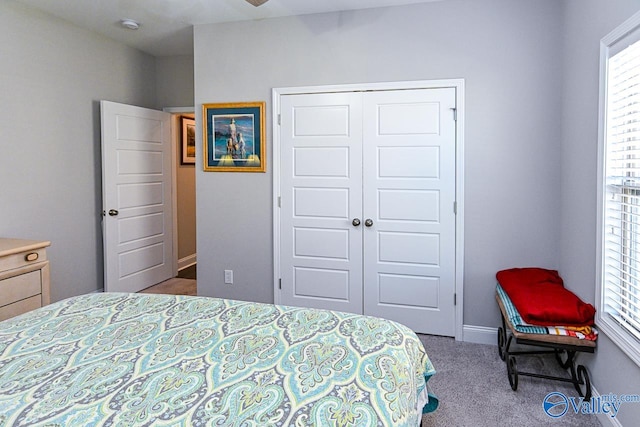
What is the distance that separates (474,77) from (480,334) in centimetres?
194

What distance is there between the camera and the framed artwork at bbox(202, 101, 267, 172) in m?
3.62

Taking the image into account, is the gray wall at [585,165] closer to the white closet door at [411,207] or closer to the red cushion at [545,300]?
the red cushion at [545,300]

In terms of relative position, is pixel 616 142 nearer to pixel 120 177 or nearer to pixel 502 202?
pixel 502 202

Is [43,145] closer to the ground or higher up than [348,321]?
higher up

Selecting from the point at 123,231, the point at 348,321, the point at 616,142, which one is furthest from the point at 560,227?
the point at 123,231

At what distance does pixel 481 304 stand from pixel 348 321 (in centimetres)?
187

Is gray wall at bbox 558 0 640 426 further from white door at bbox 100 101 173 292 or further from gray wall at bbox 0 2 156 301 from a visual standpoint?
gray wall at bbox 0 2 156 301

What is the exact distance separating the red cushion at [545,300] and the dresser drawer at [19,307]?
3.07 meters

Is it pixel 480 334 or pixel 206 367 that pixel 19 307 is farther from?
pixel 480 334

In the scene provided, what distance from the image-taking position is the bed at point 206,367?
1.10 m

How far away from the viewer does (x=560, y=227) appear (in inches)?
117

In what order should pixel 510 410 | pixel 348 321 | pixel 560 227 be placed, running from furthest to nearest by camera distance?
pixel 560 227, pixel 510 410, pixel 348 321

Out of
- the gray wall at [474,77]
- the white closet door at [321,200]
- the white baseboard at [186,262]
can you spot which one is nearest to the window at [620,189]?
the gray wall at [474,77]

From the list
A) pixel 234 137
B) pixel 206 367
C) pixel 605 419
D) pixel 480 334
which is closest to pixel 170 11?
pixel 234 137
